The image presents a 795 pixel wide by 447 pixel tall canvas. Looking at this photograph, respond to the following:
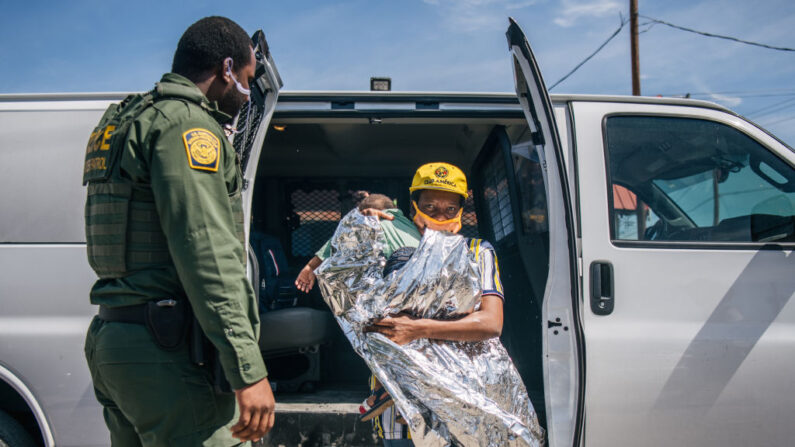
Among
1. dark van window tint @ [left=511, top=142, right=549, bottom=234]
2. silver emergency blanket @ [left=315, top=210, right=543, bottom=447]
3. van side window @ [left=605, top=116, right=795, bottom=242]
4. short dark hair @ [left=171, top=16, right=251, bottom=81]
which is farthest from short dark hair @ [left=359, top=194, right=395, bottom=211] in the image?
short dark hair @ [left=171, top=16, right=251, bottom=81]

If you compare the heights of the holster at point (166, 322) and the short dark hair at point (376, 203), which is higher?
the short dark hair at point (376, 203)

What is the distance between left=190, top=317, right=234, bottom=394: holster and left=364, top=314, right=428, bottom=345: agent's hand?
2.49 ft

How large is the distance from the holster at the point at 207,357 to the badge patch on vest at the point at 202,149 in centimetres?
43

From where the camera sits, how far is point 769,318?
1.99m

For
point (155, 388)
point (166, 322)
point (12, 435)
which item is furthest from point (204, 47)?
point (12, 435)

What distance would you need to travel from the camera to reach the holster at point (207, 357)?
1.37m

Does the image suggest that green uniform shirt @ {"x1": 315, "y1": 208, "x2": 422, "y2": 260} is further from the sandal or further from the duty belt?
the duty belt

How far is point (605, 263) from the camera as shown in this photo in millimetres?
1997

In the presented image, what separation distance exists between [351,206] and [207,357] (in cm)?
271

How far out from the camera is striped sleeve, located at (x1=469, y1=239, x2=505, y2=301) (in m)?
2.11

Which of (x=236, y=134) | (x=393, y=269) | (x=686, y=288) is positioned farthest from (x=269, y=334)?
(x=686, y=288)

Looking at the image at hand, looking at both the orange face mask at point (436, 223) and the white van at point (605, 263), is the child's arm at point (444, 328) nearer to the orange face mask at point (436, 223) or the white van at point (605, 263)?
the white van at point (605, 263)

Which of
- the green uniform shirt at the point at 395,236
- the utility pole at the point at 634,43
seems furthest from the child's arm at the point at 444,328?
the utility pole at the point at 634,43

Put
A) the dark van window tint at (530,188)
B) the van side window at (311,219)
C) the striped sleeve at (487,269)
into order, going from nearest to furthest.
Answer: the striped sleeve at (487,269)
the dark van window tint at (530,188)
the van side window at (311,219)
